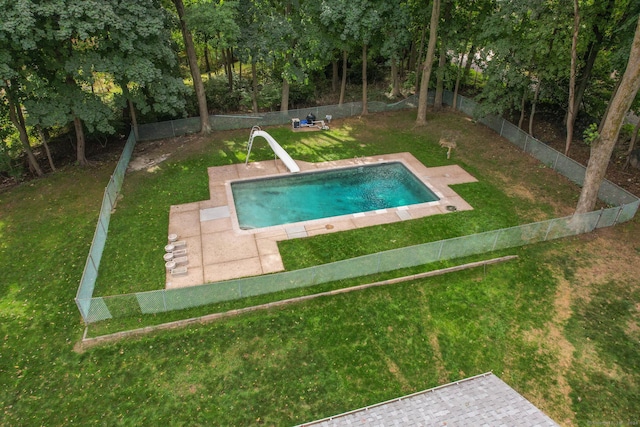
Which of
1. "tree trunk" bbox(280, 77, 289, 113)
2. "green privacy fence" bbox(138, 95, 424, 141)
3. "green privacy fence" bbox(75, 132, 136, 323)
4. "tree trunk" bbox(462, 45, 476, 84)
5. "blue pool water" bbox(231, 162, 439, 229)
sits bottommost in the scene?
"blue pool water" bbox(231, 162, 439, 229)

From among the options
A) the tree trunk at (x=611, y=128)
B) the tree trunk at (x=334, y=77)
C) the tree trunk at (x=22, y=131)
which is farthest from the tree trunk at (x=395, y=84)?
the tree trunk at (x=22, y=131)

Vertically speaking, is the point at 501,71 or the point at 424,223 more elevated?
the point at 501,71

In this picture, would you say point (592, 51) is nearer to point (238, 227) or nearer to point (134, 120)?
point (238, 227)

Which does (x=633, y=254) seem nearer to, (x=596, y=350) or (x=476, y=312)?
(x=596, y=350)

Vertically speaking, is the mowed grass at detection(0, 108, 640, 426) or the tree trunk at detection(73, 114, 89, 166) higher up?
the tree trunk at detection(73, 114, 89, 166)

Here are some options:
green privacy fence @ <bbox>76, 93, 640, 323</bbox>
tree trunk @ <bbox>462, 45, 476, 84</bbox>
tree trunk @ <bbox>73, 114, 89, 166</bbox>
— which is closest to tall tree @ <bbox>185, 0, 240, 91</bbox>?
green privacy fence @ <bbox>76, 93, 640, 323</bbox>

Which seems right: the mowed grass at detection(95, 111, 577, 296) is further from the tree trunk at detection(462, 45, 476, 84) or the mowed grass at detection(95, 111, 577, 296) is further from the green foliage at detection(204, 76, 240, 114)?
the tree trunk at detection(462, 45, 476, 84)

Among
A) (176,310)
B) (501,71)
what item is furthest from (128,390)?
(501,71)
